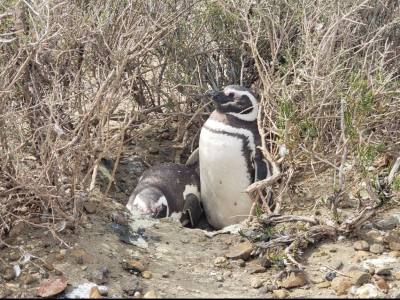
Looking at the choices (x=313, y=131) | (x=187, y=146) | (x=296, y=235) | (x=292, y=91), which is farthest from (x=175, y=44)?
(x=296, y=235)

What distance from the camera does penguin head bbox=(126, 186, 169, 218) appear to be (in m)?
4.32

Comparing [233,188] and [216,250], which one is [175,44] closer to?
[233,188]

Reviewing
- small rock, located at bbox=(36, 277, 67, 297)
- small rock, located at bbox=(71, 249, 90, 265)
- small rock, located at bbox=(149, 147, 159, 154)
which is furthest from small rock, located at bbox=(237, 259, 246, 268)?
small rock, located at bbox=(149, 147, 159, 154)

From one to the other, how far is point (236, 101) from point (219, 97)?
0.11 metres

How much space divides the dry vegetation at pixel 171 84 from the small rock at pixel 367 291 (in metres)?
0.52

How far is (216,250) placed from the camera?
3.69 m

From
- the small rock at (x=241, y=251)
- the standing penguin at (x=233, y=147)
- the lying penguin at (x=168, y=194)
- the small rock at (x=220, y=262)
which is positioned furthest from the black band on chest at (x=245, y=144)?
the small rock at (x=220, y=262)

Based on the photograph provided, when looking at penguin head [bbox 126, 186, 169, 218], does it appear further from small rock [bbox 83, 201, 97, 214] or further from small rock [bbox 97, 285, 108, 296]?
small rock [bbox 97, 285, 108, 296]

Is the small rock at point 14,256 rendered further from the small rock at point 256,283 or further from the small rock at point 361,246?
the small rock at point 361,246

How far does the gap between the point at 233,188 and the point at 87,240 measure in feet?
4.56

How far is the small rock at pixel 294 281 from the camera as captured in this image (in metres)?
3.19

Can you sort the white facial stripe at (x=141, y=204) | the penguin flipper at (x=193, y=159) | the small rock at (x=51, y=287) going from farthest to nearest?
the penguin flipper at (x=193, y=159)
the white facial stripe at (x=141, y=204)
the small rock at (x=51, y=287)

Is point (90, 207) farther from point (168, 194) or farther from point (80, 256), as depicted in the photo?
point (168, 194)

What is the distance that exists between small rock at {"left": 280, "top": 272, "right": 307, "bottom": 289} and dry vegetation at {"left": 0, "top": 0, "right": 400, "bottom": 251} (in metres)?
0.47
